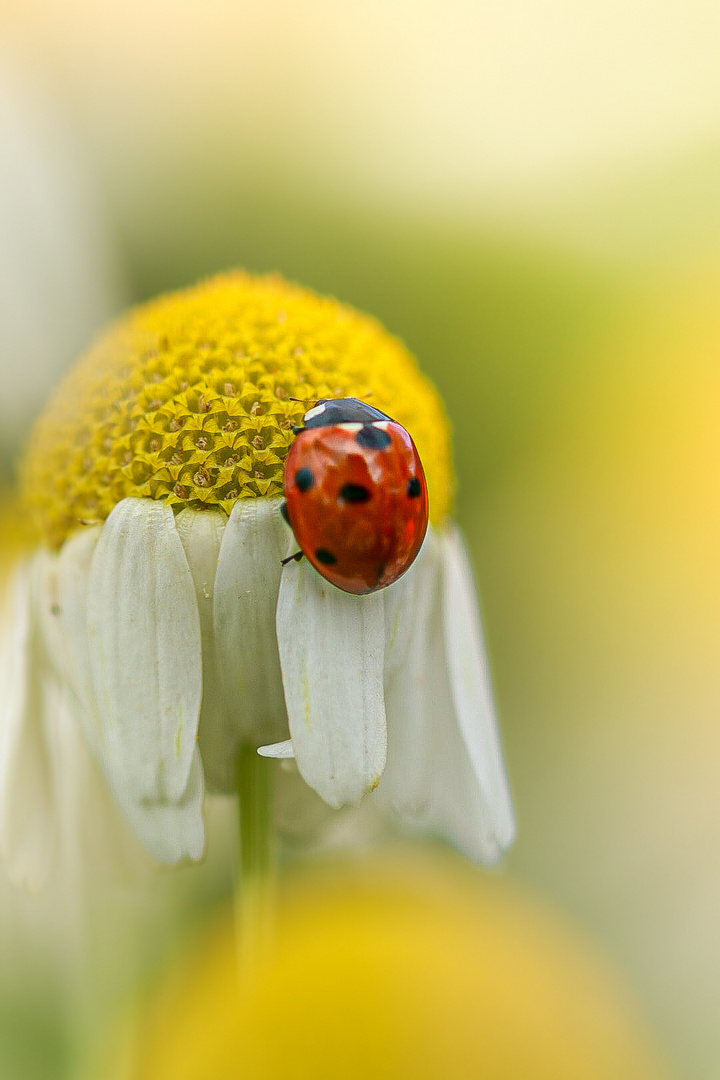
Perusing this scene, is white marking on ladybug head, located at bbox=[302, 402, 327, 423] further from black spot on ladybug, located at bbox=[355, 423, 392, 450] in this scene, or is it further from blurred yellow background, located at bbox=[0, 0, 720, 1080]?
blurred yellow background, located at bbox=[0, 0, 720, 1080]

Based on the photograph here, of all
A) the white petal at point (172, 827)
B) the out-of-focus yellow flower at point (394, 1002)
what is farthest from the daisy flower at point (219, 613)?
the out-of-focus yellow flower at point (394, 1002)

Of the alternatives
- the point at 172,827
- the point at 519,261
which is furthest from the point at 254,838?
the point at 519,261

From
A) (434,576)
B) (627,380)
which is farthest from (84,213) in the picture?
(434,576)

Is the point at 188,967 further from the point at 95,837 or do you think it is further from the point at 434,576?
the point at 434,576

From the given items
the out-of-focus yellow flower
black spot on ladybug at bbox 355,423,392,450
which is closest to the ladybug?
black spot on ladybug at bbox 355,423,392,450

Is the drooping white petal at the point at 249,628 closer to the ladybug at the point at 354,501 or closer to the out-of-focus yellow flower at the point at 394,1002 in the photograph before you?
the ladybug at the point at 354,501

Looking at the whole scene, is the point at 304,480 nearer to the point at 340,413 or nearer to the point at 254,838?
the point at 340,413
